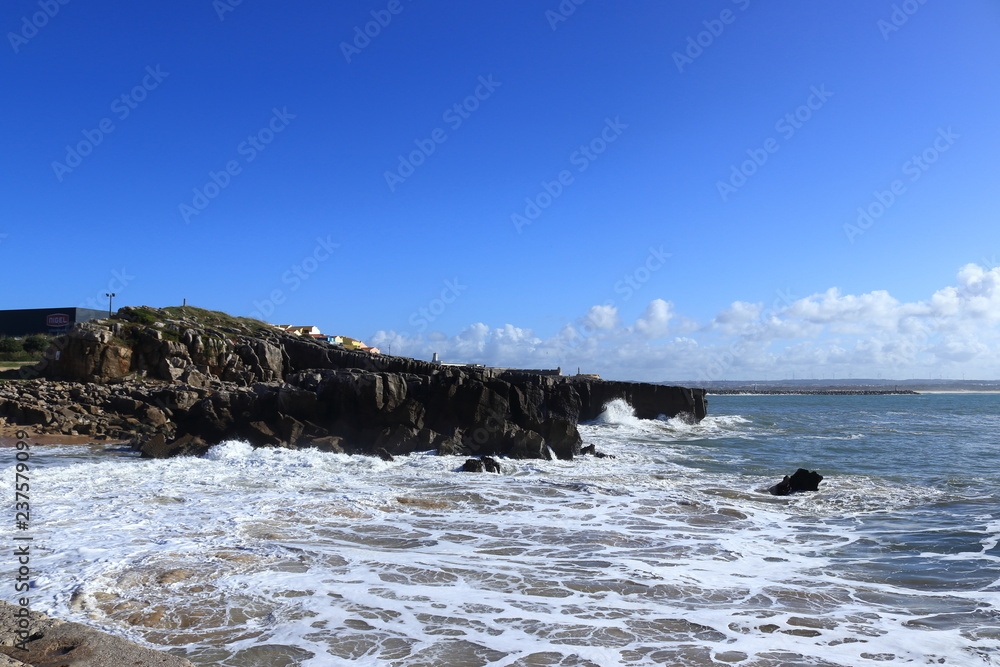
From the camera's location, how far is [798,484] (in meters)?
16.2

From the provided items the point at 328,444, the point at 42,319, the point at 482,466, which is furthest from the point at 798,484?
the point at 42,319

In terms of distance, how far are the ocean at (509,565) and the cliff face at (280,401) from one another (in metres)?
3.42

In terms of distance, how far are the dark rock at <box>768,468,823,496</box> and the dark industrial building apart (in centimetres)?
4925

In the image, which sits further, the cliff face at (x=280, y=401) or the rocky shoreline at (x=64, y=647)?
the cliff face at (x=280, y=401)

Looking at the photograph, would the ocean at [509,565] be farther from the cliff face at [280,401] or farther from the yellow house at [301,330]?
the yellow house at [301,330]

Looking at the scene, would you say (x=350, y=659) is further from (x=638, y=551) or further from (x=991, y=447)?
(x=991, y=447)

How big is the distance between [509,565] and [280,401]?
15.9 m

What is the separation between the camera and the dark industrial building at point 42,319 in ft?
165

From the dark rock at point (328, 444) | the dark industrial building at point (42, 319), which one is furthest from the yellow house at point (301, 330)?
the dark rock at point (328, 444)

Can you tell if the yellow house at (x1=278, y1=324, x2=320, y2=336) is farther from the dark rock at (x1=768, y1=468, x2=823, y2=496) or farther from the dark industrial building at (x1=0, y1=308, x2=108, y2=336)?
the dark rock at (x1=768, y1=468, x2=823, y2=496)

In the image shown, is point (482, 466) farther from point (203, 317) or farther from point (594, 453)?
point (203, 317)

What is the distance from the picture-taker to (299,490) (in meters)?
14.7

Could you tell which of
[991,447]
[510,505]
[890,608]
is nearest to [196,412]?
[510,505]

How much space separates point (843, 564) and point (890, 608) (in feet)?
6.52
